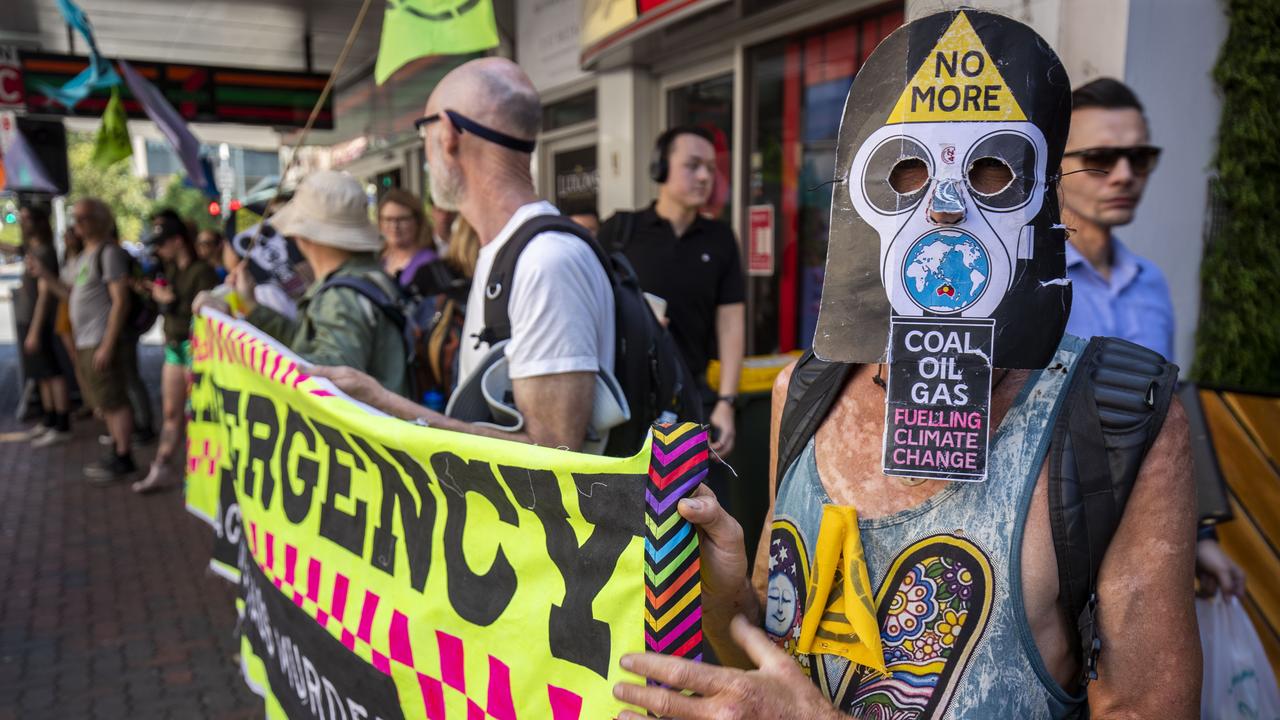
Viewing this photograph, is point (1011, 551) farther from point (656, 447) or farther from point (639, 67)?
point (639, 67)

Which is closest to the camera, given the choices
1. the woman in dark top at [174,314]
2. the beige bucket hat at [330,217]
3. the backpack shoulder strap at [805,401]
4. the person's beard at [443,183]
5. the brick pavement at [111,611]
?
the backpack shoulder strap at [805,401]

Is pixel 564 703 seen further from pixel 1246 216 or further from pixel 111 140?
pixel 111 140

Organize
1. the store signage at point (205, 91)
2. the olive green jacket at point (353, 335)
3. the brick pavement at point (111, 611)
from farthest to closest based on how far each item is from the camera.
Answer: the store signage at point (205, 91) → the brick pavement at point (111, 611) → the olive green jacket at point (353, 335)

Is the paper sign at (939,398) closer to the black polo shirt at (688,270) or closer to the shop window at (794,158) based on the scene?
the black polo shirt at (688,270)

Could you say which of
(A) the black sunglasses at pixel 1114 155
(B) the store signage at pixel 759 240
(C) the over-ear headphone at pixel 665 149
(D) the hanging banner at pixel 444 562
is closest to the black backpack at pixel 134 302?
(B) the store signage at pixel 759 240

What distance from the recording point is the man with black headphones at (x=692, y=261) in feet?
13.6

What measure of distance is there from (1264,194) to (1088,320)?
2000mm

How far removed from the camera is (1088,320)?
246cm

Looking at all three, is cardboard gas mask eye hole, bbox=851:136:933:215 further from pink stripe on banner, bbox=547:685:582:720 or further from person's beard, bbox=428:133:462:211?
person's beard, bbox=428:133:462:211

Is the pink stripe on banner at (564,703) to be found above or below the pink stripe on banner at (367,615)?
above

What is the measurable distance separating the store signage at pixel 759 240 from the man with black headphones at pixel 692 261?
192cm

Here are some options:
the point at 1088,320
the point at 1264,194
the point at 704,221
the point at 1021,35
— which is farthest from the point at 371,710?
the point at 1264,194

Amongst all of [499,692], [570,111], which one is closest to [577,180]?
[570,111]

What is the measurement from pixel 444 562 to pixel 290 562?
2.63 ft
